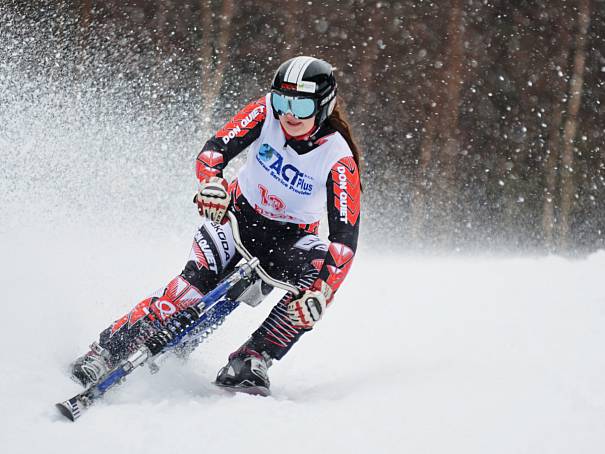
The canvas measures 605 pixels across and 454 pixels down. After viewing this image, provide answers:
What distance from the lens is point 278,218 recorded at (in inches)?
154

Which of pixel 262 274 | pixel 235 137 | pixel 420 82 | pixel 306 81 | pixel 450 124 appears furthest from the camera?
pixel 420 82

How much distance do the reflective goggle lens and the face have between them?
61mm

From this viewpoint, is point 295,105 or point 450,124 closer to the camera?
point 295,105

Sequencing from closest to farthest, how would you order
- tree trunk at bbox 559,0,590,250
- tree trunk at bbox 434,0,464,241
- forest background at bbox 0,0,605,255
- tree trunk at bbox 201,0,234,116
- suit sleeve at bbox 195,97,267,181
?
suit sleeve at bbox 195,97,267,181 < forest background at bbox 0,0,605,255 < tree trunk at bbox 201,0,234,116 < tree trunk at bbox 434,0,464,241 < tree trunk at bbox 559,0,590,250

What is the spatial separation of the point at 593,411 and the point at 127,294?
3536 millimetres

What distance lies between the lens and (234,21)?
11703 millimetres

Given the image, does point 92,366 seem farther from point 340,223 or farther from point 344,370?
point 344,370

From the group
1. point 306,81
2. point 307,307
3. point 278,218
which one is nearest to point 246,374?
point 307,307

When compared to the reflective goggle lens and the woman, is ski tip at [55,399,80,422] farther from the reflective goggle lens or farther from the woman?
the reflective goggle lens

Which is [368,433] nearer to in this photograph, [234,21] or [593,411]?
[593,411]

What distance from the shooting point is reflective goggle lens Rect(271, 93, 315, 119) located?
349 cm

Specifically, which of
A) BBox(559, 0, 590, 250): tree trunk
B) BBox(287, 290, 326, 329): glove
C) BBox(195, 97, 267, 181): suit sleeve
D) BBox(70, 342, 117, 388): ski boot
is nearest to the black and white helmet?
BBox(195, 97, 267, 181): suit sleeve

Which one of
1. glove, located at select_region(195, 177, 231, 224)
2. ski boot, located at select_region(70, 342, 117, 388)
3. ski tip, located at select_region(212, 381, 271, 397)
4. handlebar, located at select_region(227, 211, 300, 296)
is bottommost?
ski boot, located at select_region(70, 342, 117, 388)

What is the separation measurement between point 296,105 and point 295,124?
0.50 feet
